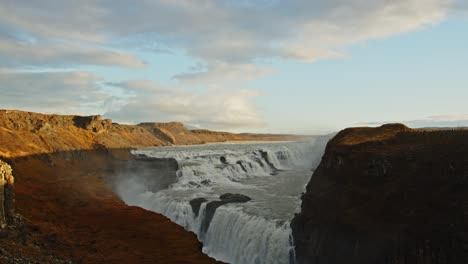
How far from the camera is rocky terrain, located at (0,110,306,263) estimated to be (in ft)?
75.6

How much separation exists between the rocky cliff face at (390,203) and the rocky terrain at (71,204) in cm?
784

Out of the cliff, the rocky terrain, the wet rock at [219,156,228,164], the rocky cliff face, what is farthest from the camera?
the wet rock at [219,156,228,164]

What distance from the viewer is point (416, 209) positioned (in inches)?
606

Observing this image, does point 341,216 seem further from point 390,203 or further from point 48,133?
point 48,133

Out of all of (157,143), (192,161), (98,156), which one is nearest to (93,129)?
(98,156)

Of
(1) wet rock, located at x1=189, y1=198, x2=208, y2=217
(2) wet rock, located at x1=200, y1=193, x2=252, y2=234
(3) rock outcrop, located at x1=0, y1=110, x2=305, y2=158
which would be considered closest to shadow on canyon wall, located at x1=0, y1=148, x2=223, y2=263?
(2) wet rock, located at x1=200, y1=193, x2=252, y2=234

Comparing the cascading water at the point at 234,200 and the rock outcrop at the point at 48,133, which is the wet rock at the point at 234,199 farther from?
the rock outcrop at the point at 48,133

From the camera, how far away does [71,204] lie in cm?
3656

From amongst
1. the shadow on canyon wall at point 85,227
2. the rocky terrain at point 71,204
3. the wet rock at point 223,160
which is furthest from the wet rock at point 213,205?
the wet rock at point 223,160

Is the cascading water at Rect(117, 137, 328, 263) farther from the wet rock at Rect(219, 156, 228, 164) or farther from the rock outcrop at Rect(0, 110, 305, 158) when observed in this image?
the rock outcrop at Rect(0, 110, 305, 158)

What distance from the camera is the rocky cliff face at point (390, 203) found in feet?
47.1

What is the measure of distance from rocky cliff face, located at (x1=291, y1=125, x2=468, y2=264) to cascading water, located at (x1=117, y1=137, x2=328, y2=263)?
2.93 m

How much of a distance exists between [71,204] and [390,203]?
29533 millimetres

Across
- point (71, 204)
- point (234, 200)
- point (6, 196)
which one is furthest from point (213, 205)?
point (71, 204)
